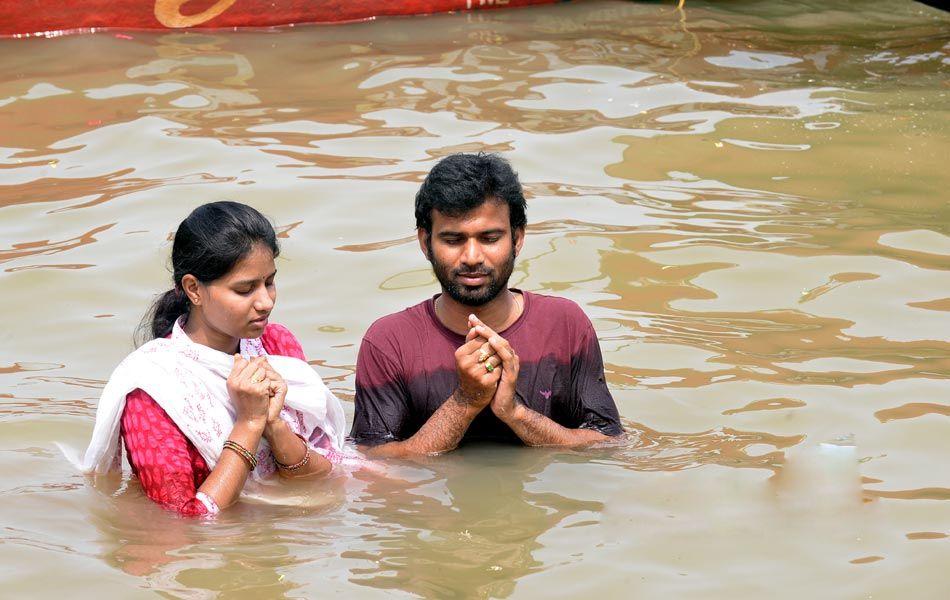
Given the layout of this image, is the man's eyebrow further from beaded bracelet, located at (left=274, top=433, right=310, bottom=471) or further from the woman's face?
beaded bracelet, located at (left=274, top=433, right=310, bottom=471)

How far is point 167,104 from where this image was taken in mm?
9727

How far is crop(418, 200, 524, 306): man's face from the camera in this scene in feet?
15.0

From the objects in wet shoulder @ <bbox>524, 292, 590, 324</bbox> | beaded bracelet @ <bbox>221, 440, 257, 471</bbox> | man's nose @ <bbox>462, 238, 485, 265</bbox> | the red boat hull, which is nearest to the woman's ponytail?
beaded bracelet @ <bbox>221, 440, 257, 471</bbox>

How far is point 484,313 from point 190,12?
24.6 ft

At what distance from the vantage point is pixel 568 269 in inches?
285

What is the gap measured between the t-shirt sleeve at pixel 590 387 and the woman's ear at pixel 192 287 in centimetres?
134

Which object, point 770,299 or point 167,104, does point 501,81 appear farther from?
point 770,299

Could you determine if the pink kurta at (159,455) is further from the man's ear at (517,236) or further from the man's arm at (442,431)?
the man's ear at (517,236)

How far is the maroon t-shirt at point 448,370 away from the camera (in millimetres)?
4797

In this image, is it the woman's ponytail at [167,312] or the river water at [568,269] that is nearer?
the river water at [568,269]

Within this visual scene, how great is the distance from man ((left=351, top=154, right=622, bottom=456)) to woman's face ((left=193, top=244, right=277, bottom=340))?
554 millimetres

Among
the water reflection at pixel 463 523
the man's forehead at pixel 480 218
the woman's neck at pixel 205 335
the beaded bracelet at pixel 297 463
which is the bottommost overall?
the water reflection at pixel 463 523

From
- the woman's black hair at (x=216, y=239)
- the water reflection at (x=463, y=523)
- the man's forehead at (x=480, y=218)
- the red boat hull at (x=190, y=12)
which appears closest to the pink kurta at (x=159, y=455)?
the woman's black hair at (x=216, y=239)

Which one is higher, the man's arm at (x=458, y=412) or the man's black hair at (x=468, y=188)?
the man's black hair at (x=468, y=188)
